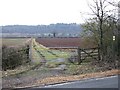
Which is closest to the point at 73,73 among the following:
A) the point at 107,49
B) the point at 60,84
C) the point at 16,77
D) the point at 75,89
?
the point at 16,77

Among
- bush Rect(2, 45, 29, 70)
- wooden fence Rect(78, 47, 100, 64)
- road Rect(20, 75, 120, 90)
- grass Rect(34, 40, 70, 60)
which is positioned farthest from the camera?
grass Rect(34, 40, 70, 60)

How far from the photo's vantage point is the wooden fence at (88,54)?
78.9 feet

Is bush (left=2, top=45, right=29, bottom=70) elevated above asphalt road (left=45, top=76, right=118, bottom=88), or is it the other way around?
bush (left=2, top=45, right=29, bottom=70)

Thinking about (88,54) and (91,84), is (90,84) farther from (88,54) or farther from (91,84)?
(88,54)

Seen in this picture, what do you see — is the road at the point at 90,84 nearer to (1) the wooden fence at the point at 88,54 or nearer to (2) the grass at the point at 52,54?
(1) the wooden fence at the point at 88,54

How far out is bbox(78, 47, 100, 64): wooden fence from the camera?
24047mm

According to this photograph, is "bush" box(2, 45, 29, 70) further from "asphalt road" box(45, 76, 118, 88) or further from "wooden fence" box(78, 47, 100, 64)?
"asphalt road" box(45, 76, 118, 88)

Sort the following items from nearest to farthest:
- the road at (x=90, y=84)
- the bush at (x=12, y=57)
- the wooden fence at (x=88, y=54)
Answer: the road at (x=90, y=84) → the bush at (x=12, y=57) → the wooden fence at (x=88, y=54)

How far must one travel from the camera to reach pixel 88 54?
24.1 metres

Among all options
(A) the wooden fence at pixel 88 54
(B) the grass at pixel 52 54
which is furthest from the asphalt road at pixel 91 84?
(B) the grass at pixel 52 54

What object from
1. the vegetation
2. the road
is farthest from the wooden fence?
the road

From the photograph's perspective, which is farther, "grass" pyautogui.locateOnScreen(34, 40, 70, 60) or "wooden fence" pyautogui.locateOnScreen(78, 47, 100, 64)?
"grass" pyautogui.locateOnScreen(34, 40, 70, 60)

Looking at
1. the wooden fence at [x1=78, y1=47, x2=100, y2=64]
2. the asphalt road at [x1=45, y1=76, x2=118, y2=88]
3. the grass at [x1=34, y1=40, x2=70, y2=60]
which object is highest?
the wooden fence at [x1=78, y1=47, x2=100, y2=64]

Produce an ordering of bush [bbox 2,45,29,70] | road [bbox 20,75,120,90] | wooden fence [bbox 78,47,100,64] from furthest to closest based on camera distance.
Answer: wooden fence [bbox 78,47,100,64] → bush [bbox 2,45,29,70] → road [bbox 20,75,120,90]
